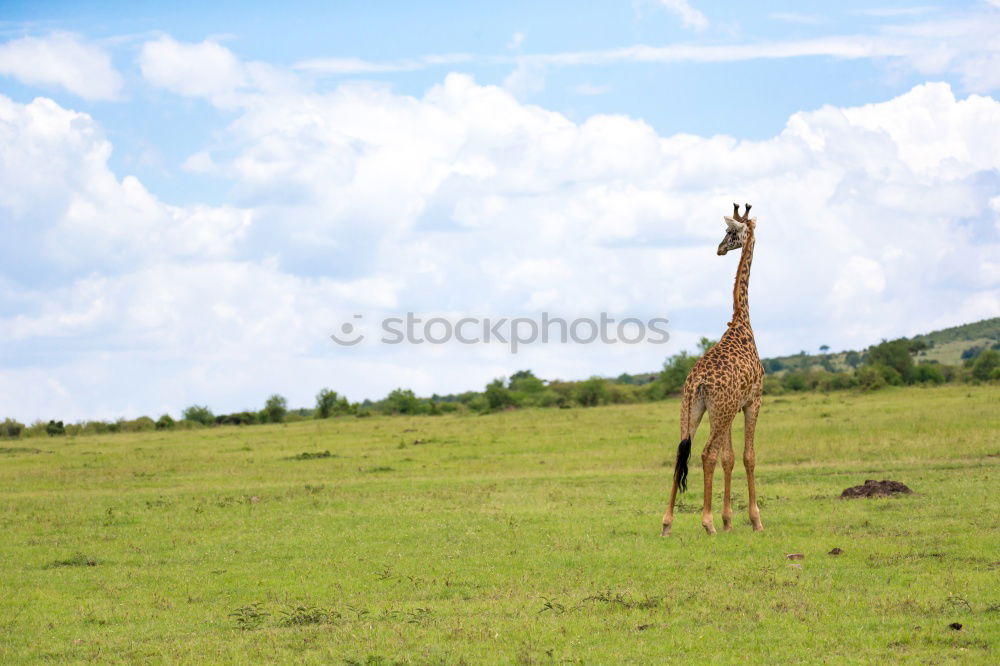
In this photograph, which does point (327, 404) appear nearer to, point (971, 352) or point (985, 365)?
point (985, 365)

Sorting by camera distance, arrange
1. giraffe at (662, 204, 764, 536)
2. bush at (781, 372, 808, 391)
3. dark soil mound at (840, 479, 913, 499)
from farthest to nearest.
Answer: bush at (781, 372, 808, 391), dark soil mound at (840, 479, 913, 499), giraffe at (662, 204, 764, 536)

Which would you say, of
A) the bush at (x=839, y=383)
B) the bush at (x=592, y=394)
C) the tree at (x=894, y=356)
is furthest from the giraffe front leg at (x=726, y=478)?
the tree at (x=894, y=356)

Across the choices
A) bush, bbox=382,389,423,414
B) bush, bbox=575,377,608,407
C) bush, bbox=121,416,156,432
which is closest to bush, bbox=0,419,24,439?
bush, bbox=121,416,156,432

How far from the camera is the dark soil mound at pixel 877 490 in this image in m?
16.8

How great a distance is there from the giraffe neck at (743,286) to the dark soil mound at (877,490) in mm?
3860

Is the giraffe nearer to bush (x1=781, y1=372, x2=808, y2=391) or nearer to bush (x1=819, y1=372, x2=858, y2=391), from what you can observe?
bush (x1=819, y1=372, x2=858, y2=391)

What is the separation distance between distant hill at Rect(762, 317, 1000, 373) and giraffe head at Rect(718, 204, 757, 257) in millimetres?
66725

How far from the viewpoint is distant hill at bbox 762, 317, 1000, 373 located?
81.4m

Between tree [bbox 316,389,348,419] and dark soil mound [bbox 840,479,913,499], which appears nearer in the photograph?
dark soil mound [bbox 840,479,913,499]

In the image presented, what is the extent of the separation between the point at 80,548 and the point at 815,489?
39.3ft

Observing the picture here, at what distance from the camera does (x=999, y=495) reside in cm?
1608

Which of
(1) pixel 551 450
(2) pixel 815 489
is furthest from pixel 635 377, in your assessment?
(2) pixel 815 489

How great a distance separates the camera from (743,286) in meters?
15.3

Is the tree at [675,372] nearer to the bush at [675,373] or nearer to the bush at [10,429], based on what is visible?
A: the bush at [675,373]
